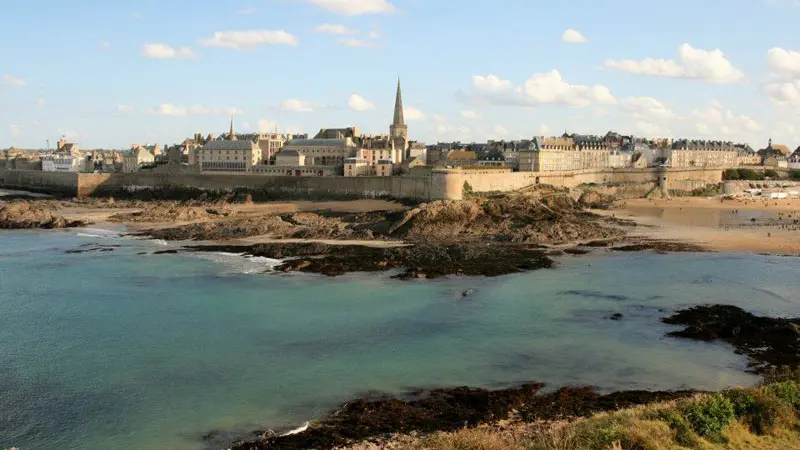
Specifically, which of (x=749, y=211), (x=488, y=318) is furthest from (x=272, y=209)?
(x=749, y=211)

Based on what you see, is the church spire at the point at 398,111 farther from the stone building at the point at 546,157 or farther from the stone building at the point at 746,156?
the stone building at the point at 746,156

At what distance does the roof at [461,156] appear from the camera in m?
60.8

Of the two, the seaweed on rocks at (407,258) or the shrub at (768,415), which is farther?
the seaweed on rocks at (407,258)

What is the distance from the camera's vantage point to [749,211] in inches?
1751

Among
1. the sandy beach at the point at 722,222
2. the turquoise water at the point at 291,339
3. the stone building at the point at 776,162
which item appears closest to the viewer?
the turquoise water at the point at 291,339

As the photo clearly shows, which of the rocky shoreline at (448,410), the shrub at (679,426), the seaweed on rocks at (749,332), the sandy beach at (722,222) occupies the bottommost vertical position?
the rocky shoreline at (448,410)

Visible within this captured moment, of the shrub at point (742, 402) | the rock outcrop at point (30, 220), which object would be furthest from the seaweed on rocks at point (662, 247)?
the rock outcrop at point (30, 220)

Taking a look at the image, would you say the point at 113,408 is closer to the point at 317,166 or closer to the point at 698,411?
the point at 698,411

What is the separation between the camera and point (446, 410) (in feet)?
39.7

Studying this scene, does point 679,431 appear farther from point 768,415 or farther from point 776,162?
point 776,162

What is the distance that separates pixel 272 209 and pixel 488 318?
24.6 m

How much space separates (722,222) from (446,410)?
31460 mm

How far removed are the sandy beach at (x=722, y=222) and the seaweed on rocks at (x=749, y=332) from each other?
1203cm

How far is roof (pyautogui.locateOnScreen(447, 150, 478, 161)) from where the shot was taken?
6084 centimetres
